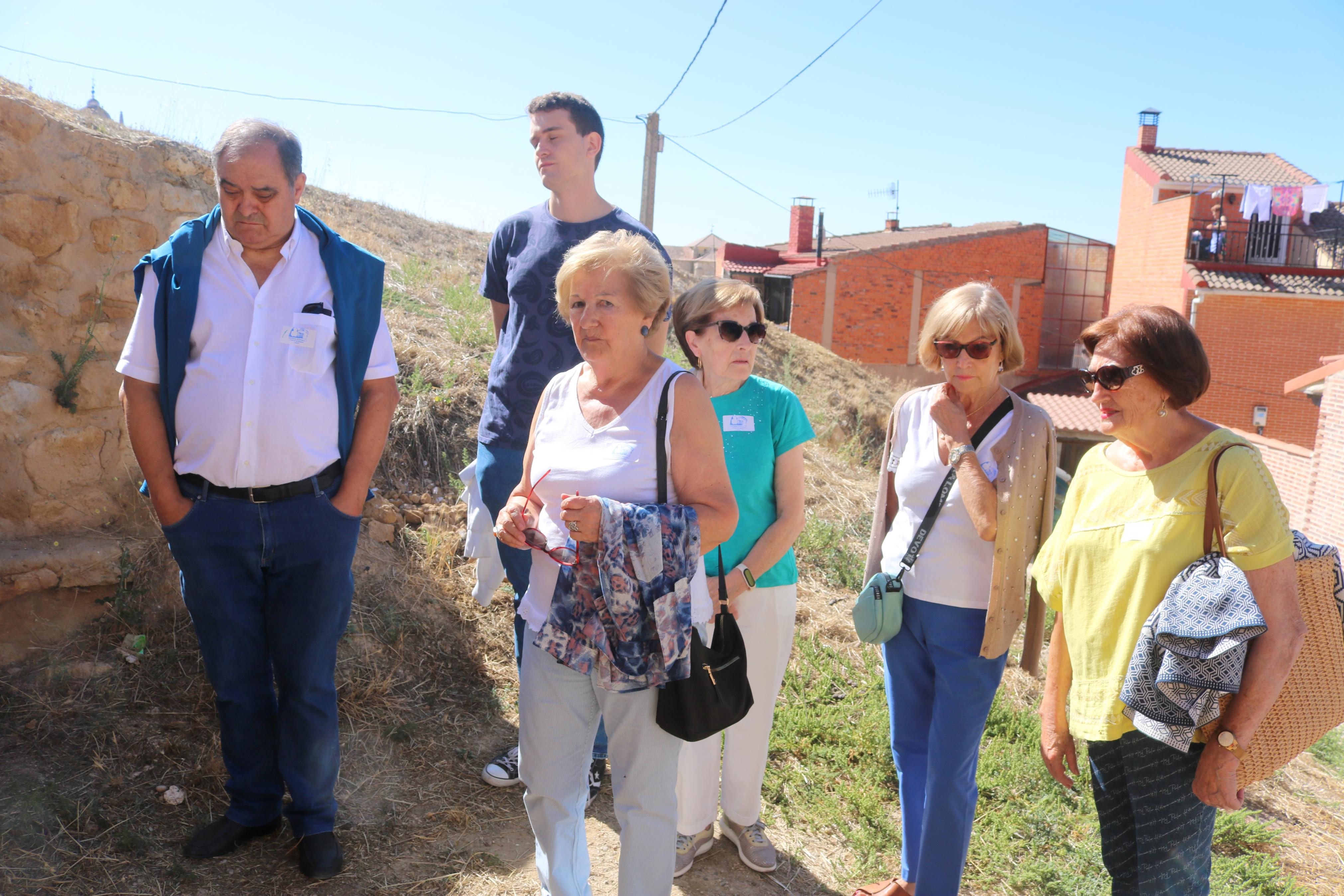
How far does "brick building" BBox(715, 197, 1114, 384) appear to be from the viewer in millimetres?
27812

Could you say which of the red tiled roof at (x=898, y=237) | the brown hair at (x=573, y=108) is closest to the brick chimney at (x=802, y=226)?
the red tiled roof at (x=898, y=237)

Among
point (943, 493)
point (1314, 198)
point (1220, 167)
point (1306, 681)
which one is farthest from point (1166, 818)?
point (1220, 167)

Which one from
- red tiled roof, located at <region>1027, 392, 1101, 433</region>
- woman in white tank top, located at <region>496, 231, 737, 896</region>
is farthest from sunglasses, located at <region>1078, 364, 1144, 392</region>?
red tiled roof, located at <region>1027, 392, 1101, 433</region>

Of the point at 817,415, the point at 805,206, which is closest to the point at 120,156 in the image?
the point at 817,415

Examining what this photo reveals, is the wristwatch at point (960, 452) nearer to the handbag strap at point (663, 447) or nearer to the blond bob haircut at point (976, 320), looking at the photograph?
the blond bob haircut at point (976, 320)

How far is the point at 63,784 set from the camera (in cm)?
275

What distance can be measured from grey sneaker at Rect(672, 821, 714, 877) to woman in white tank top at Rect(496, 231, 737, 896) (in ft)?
2.44

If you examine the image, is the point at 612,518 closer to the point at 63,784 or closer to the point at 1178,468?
the point at 1178,468

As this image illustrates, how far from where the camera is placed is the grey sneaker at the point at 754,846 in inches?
117

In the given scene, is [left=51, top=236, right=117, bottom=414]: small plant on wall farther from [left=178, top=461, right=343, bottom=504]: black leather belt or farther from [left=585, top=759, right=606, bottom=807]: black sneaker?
[left=585, top=759, right=606, bottom=807]: black sneaker

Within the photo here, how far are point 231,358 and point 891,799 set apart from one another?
118 inches

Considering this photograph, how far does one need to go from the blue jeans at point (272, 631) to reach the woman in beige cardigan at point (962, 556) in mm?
1739

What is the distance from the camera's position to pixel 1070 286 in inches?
1158

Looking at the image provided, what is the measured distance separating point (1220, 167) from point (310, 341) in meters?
33.4
